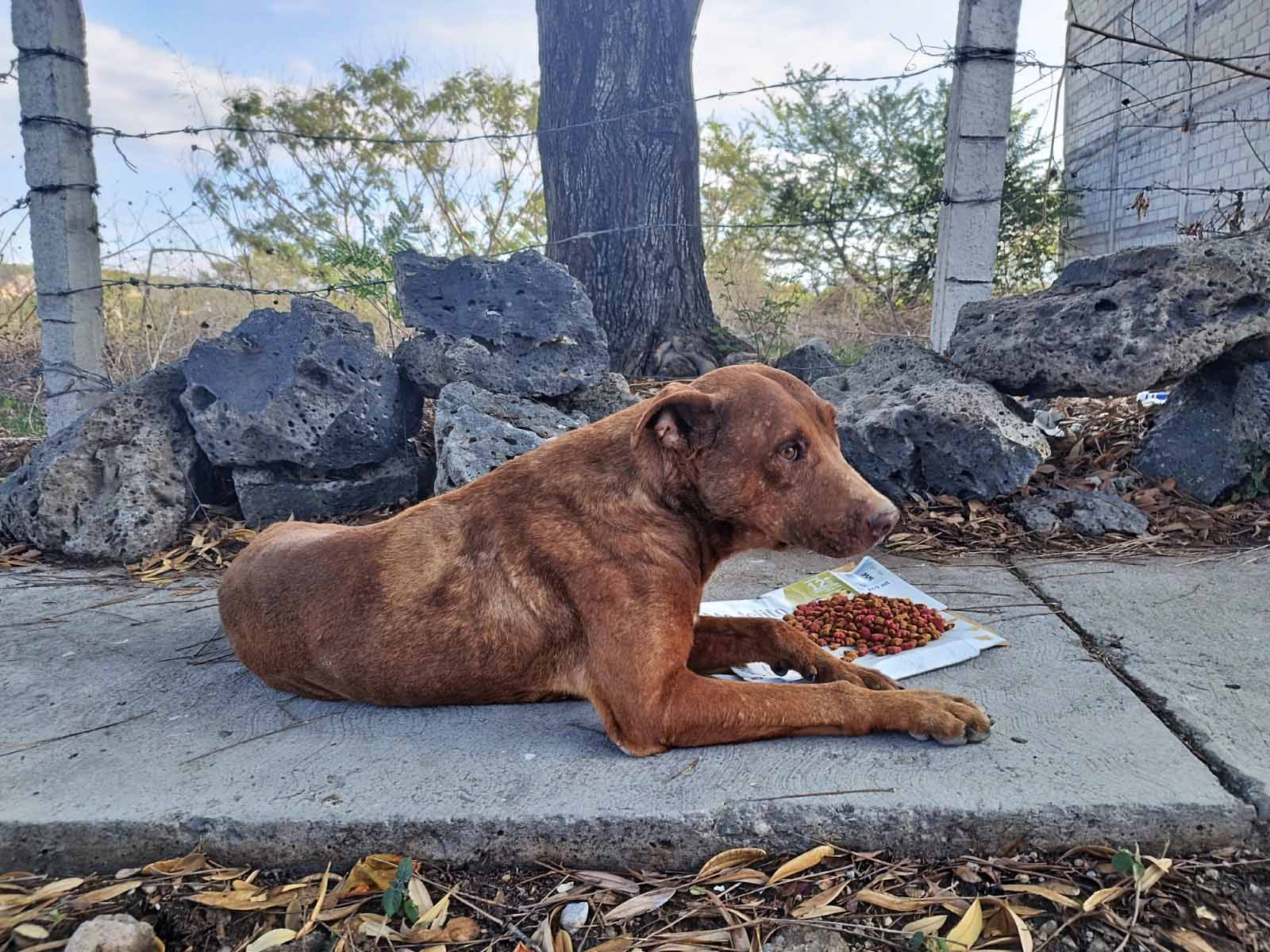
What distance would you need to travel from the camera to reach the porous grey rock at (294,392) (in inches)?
183

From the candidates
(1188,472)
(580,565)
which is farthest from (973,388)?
(580,565)

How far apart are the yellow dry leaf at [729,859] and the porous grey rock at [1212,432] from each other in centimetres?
371

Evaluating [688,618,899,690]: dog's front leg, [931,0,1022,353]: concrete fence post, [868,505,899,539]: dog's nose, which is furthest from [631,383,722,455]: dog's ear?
[931,0,1022,353]: concrete fence post

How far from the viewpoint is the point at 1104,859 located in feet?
6.80

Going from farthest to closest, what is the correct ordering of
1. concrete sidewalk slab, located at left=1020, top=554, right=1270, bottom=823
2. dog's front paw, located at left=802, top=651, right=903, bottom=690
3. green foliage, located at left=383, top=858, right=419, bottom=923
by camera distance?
dog's front paw, located at left=802, top=651, right=903, bottom=690, concrete sidewalk slab, located at left=1020, top=554, right=1270, bottom=823, green foliage, located at left=383, top=858, right=419, bottom=923

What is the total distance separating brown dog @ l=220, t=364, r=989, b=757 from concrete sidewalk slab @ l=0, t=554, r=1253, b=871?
0.35 feet

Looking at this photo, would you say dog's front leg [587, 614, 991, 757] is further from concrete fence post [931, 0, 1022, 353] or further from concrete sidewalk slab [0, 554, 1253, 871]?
concrete fence post [931, 0, 1022, 353]

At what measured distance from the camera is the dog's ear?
2.51 metres

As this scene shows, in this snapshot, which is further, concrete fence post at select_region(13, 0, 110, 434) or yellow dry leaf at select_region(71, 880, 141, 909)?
concrete fence post at select_region(13, 0, 110, 434)

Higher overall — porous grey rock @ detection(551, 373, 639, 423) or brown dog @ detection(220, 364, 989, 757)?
porous grey rock @ detection(551, 373, 639, 423)

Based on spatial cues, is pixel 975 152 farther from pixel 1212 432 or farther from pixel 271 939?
pixel 271 939

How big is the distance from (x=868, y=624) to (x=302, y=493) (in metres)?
3.14

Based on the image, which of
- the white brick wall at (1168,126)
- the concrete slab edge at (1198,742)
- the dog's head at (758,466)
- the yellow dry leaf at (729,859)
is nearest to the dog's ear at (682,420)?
the dog's head at (758,466)

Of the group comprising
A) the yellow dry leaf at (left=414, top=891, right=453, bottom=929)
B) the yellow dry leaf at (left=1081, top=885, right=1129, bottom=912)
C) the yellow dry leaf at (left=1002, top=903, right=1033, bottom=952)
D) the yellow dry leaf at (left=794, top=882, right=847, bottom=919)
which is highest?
the yellow dry leaf at (left=1081, top=885, right=1129, bottom=912)
